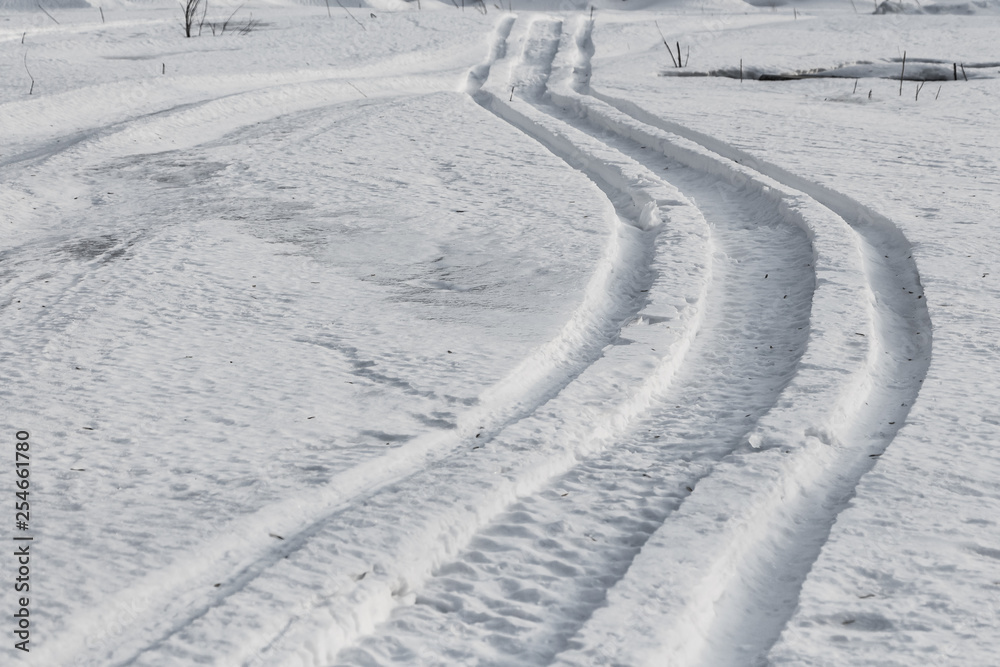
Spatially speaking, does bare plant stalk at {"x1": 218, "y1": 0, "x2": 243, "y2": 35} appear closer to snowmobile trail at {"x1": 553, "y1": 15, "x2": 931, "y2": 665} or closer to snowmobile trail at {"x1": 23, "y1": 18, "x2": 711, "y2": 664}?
snowmobile trail at {"x1": 553, "y1": 15, "x2": 931, "y2": 665}

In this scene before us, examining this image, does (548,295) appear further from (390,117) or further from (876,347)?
(390,117)

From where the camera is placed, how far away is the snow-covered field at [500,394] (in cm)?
190

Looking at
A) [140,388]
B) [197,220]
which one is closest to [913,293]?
[140,388]

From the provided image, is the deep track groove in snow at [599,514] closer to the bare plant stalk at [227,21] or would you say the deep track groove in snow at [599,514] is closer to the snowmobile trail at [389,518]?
the snowmobile trail at [389,518]

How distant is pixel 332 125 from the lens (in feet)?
21.6

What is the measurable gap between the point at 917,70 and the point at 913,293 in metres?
6.69

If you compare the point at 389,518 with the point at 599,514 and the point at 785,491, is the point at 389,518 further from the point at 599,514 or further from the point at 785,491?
the point at 785,491

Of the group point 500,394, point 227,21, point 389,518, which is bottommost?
point 389,518

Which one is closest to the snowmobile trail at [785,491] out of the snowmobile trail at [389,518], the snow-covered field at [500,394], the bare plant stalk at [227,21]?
the snow-covered field at [500,394]

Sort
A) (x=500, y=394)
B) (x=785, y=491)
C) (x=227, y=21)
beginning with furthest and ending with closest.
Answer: (x=227, y=21), (x=500, y=394), (x=785, y=491)

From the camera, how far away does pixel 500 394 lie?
2797mm

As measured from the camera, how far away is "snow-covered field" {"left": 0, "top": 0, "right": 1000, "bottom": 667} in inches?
74.7

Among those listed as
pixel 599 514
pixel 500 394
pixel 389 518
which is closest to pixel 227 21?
pixel 500 394

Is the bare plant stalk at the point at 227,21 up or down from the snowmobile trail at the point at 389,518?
up
